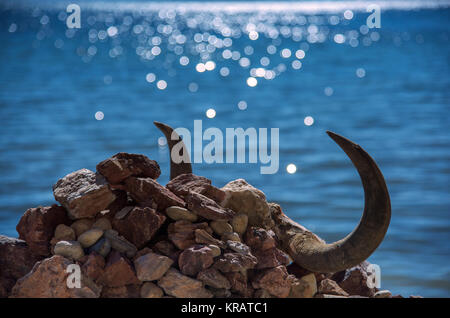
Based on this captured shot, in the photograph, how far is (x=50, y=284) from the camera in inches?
99.4

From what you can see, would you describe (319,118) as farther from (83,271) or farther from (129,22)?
(129,22)

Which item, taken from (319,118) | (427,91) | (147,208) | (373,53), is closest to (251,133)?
(319,118)

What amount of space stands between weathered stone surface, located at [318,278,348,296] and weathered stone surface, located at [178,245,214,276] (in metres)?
0.55

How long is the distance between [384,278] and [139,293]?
3.53 meters

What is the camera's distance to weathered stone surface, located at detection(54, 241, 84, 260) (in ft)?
8.56

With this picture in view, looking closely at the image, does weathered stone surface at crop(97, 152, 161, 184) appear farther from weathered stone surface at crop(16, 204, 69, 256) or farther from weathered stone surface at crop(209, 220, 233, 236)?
weathered stone surface at crop(209, 220, 233, 236)

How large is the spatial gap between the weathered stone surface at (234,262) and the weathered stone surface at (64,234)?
0.61 metres

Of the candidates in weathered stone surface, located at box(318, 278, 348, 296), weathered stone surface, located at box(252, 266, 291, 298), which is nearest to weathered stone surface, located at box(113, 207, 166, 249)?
weathered stone surface, located at box(252, 266, 291, 298)

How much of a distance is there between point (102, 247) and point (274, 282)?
70 centimetres

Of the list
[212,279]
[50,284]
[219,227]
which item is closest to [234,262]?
[212,279]

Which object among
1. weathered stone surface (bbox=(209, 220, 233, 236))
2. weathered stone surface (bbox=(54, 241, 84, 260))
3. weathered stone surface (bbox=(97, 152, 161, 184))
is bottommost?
weathered stone surface (bbox=(54, 241, 84, 260))

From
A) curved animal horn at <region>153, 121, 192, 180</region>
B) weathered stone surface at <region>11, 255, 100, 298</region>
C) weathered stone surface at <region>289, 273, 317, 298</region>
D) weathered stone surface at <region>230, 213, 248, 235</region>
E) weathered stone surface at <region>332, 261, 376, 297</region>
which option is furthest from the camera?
curved animal horn at <region>153, 121, 192, 180</region>

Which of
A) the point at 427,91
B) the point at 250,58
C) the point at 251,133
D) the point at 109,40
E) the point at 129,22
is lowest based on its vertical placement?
the point at 251,133
